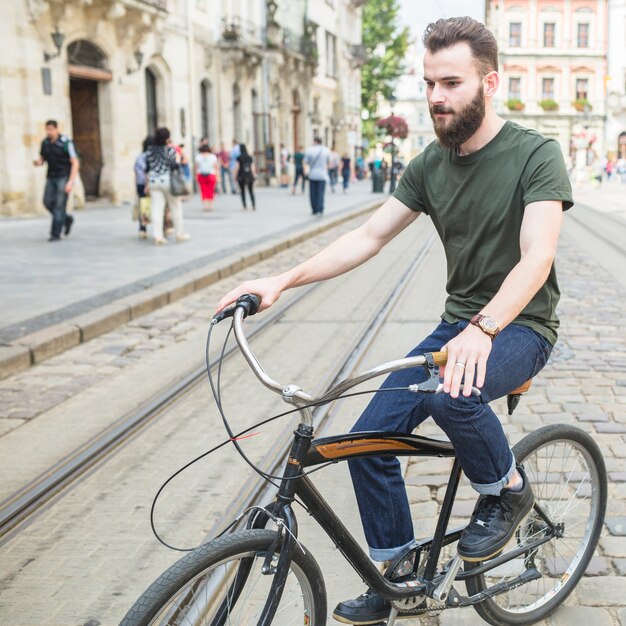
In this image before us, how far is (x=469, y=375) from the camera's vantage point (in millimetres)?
2131

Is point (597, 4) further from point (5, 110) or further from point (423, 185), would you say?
point (423, 185)

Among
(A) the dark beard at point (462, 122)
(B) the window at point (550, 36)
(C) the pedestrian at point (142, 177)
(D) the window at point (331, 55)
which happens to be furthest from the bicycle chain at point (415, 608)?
(B) the window at point (550, 36)

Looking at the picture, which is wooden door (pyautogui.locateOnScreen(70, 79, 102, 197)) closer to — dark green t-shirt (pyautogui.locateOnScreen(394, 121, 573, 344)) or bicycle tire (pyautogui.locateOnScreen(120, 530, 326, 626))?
dark green t-shirt (pyautogui.locateOnScreen(394, 121, 573, 344))

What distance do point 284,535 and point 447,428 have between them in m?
0.52

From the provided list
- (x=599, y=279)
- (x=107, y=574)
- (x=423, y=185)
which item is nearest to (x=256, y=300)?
(x=423, y=185)

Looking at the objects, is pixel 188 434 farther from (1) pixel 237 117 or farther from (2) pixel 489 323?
(1) pixel 237 117

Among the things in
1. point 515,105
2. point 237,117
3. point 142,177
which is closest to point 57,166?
point 142,177

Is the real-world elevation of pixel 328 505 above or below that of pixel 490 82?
below

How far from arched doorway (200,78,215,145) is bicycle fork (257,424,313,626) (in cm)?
2956

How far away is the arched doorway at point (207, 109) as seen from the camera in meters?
30.9

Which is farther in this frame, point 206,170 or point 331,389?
point 206,170

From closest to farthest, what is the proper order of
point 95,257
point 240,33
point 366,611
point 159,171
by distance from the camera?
point 366,611 < point 95,257 < point 159,171 < point 240,33

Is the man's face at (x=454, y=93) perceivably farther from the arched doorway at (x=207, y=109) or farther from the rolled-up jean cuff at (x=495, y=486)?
the arched doorway at (x=207, y=109)

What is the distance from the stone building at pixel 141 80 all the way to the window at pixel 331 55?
5641 mm
